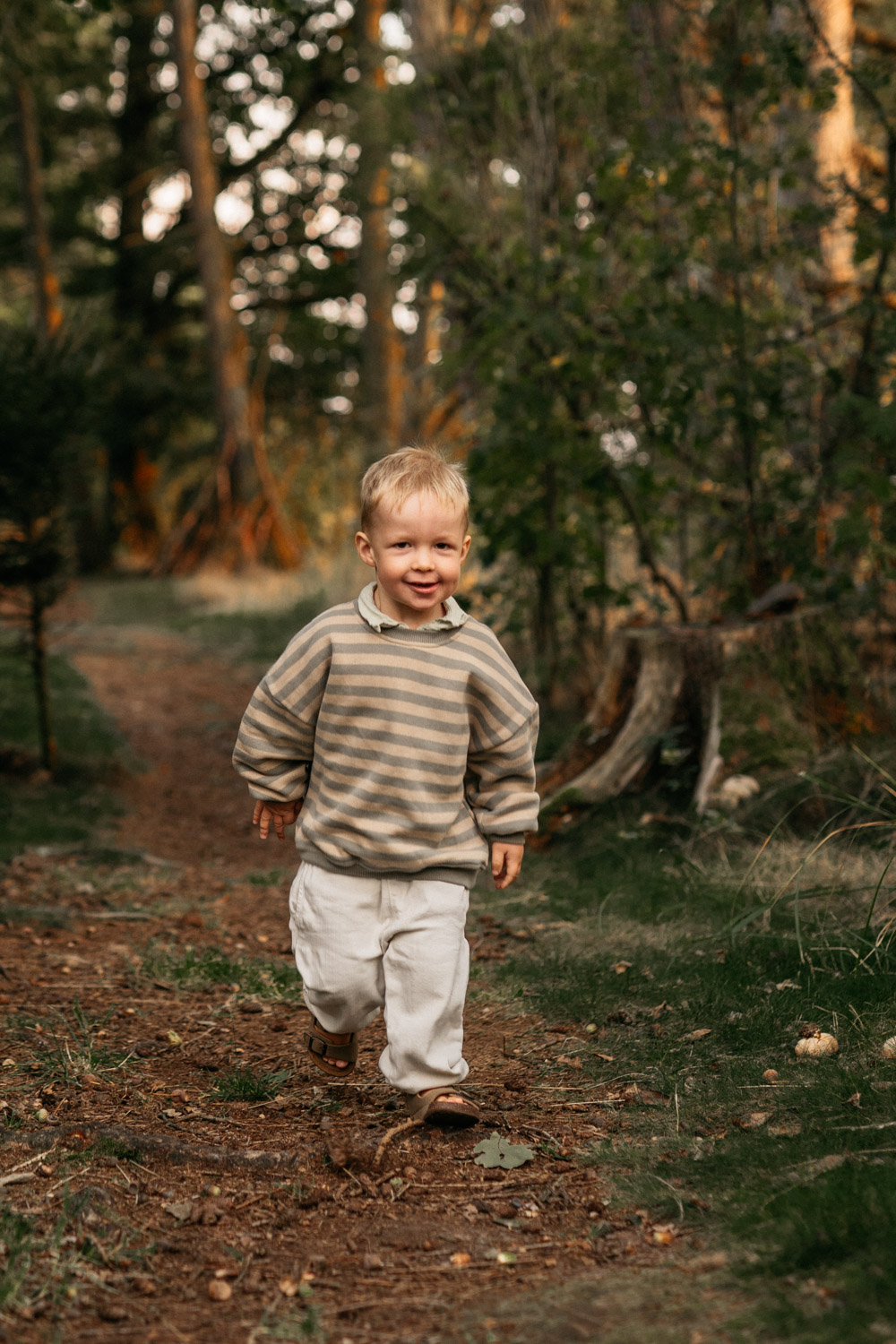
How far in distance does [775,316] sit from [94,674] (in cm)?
661

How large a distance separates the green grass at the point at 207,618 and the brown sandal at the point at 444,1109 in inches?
307

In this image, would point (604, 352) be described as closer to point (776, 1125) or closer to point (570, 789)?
point (570, 789)

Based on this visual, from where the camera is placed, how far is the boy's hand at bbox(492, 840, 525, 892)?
2998 mm

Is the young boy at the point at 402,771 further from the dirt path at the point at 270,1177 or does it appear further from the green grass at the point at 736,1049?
the green grass at the point at 736,1049

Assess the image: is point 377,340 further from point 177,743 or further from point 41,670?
point 41,670

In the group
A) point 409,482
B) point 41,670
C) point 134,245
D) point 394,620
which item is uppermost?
point 134,245

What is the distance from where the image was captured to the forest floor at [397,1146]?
6.84 feet

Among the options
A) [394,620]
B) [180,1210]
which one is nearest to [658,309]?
[394,620]

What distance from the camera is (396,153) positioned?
6.74m

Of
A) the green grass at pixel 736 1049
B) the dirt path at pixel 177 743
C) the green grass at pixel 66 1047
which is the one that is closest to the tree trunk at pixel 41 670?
the dirt path at pixel 177 743

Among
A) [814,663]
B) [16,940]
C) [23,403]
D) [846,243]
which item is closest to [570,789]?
[814,663]

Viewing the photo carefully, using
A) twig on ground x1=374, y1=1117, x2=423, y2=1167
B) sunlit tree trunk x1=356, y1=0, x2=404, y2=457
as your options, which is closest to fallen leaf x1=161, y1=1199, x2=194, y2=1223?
twig on ground x1=374, y1=1117, x2=423, y2=1167

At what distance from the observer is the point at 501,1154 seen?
2738mm

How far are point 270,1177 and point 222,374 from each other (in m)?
14.8
